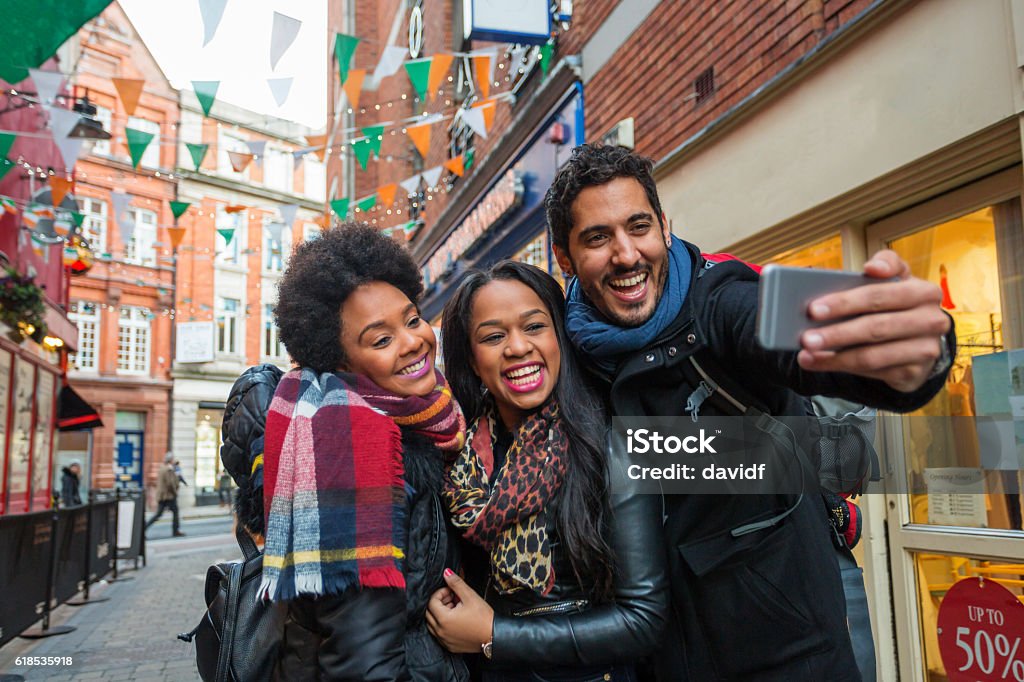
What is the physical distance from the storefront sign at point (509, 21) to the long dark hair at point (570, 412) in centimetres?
537

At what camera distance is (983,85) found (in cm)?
323

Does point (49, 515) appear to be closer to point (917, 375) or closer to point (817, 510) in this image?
point (817, 510)

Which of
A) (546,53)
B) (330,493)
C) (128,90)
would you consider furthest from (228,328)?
(330,493)

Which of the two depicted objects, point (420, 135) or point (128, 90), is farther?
point (420, 135)

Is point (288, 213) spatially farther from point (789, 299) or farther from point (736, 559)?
point (789, 299)

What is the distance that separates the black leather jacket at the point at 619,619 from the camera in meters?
1.79

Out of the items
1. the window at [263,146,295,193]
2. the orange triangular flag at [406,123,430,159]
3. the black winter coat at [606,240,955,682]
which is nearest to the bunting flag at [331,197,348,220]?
the orange triangular flag at [406,123,430,159]

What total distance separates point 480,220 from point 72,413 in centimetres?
1008

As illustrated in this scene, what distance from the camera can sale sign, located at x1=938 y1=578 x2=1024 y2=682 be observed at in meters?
3.30

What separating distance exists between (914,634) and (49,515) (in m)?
7.22

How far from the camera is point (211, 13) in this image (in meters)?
5.01

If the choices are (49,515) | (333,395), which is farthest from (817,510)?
(49,515)

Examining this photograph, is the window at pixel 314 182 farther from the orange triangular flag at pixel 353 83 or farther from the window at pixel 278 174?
the orange triangular flag at pixel 353 83

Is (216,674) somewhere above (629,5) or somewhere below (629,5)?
below
